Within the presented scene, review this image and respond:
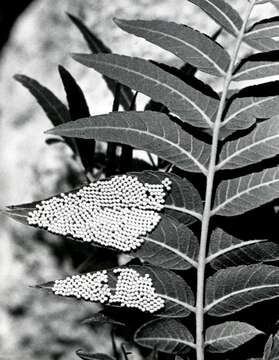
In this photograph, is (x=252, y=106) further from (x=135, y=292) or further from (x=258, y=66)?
(x=135, y=292)

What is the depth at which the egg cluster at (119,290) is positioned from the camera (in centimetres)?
82

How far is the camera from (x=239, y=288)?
804 mm

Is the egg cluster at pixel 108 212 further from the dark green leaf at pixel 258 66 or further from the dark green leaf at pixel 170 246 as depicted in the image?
the dark green leaf at pixel 258 66

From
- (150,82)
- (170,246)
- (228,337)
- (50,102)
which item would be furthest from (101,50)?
(228,337)

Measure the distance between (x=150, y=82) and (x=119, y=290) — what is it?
0.28 m

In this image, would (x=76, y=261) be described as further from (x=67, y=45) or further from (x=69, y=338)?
(x=67, y=45)

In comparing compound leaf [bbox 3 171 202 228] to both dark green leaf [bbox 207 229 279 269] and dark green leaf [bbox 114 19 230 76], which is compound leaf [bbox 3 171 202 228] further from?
dark green leaf [bbox 114 19 230 76]

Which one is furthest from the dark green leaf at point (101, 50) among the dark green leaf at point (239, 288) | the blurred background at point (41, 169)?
the dark green leaf at point (239, 288)

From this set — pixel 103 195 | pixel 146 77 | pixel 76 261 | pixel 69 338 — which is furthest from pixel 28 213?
pixel 69 338

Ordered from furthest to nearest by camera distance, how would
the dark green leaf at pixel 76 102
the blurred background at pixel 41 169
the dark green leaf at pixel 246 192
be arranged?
the blurred background at pixel 41 169 < the dark green leaf at pixel 76 102 < the dark green leaf at pixel 246 192

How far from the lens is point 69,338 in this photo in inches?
62.3

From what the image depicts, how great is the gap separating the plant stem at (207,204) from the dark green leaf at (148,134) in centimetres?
2

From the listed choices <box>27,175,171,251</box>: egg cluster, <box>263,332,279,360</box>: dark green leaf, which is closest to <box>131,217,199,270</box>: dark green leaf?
<box>27,175,171,251</box>: egg cluster

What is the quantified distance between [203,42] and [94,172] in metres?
0.52
